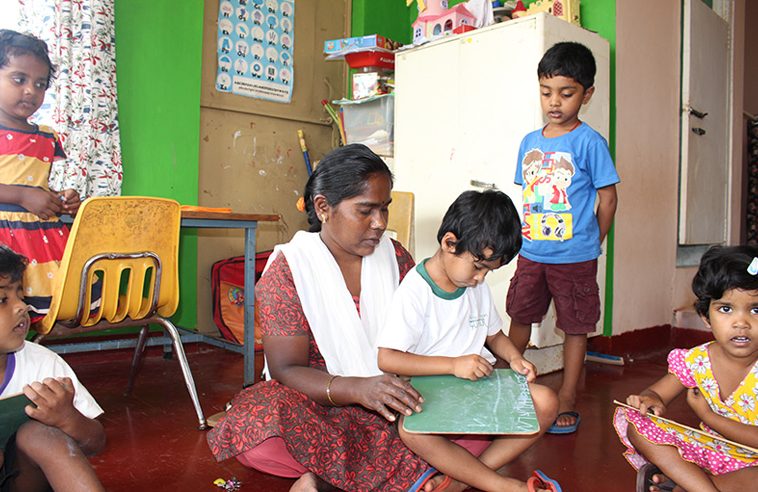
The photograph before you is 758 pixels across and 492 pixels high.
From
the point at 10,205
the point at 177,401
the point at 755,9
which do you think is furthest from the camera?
the point at 755,9

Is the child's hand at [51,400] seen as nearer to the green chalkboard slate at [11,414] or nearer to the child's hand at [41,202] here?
the green chalkboard slate at [11,414]

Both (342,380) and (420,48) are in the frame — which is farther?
(420,48)

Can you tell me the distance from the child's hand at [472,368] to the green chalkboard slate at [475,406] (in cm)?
1

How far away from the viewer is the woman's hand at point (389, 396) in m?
1.13

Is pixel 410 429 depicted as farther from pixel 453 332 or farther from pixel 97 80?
pixel 97 80

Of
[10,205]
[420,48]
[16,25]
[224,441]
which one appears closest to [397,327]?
[224,441]

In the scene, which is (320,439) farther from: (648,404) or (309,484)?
(648,404)

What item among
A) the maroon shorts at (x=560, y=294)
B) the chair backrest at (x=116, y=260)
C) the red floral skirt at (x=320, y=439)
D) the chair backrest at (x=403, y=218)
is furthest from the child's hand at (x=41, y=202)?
the maroon shorts at (x=560, y=294)

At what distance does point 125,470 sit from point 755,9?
626 centimetres

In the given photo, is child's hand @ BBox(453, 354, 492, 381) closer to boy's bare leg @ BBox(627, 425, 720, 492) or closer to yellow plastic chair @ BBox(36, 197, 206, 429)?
boy's bare leg @ BBox(627, 425, 720, 492)

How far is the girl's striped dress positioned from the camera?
70.6 inches

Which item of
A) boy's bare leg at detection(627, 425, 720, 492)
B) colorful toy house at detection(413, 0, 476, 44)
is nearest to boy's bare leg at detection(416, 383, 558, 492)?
boy's bare leg at detection(627, 425, 720, 492)

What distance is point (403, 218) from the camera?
7.11ft

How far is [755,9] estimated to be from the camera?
5.40m
